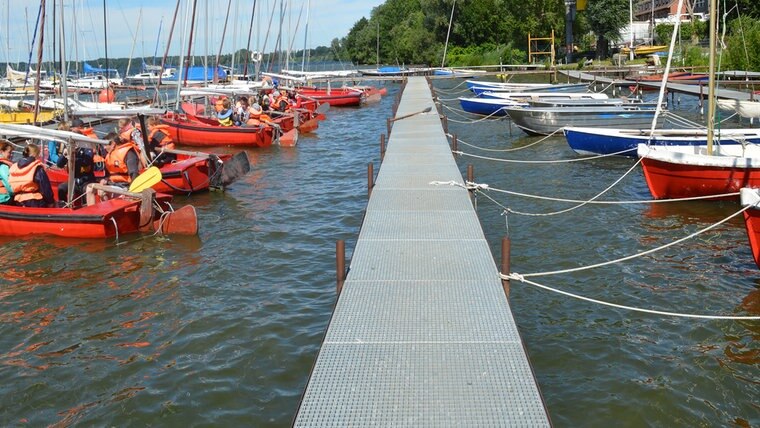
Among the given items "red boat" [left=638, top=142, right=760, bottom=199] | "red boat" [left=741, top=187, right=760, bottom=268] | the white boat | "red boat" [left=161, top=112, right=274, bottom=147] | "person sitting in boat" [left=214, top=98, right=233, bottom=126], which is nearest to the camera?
"red boat" [left=741, top=187, right=760, bottom=268]

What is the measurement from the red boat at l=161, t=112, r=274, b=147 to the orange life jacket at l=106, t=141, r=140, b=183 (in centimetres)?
1072

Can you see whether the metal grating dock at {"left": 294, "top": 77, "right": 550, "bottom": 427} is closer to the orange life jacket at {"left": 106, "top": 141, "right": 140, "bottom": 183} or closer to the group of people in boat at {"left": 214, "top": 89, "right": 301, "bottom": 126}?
the orange life jacket at {"left": 106, "top": 141, "right": 140, "bottom": 183}

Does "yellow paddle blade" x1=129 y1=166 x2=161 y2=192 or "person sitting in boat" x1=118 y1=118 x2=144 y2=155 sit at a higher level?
"person sitting in boat" x1=118 y1=118 x2=144 y2=155

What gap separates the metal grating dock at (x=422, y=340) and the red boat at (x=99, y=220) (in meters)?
5.05

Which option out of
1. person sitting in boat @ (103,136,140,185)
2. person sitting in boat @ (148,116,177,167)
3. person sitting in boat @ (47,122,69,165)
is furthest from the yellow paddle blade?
person sitting in boat @ (47,122,69,165)

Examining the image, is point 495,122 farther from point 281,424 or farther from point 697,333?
point 281,424

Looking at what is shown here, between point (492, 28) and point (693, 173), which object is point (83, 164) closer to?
point (693, 173)

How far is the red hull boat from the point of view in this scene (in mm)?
14273

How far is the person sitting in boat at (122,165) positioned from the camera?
16359mm

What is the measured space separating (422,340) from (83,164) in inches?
463

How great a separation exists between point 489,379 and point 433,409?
0.69 meters

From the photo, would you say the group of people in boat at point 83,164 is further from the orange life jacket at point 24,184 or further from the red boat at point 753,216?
the red boat at point 753,216

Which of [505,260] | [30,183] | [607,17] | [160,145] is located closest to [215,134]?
Result: [160,145]

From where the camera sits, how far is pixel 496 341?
7180 mm
